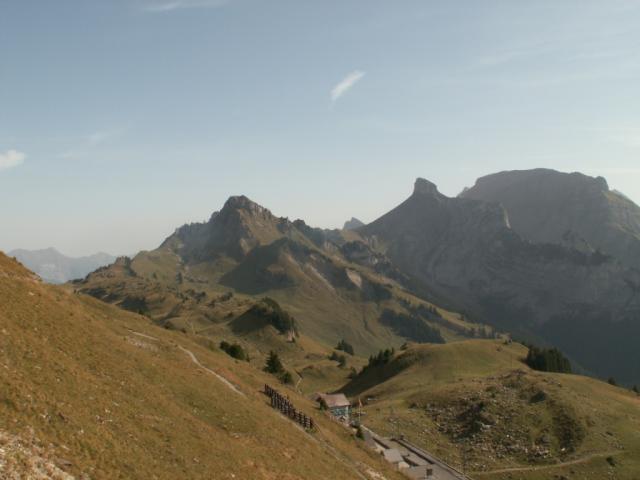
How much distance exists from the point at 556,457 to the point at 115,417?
224 feet

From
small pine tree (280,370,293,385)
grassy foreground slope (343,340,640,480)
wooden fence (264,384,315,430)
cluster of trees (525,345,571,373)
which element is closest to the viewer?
wooden fence (264,384,315,430)

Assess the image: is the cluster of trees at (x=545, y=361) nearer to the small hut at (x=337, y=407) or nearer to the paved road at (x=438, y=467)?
the paved road at (x=438, y=467)

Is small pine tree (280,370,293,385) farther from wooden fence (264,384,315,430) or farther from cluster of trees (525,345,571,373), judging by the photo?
cluster of trees (525,345,571,373)

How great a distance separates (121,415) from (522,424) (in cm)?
7040

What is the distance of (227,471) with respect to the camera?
33594 mm

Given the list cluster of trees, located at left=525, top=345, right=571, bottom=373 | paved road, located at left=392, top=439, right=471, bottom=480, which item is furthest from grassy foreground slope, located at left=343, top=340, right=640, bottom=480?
cluster of trees, located at left=525, top=345, right=571, bottom=373

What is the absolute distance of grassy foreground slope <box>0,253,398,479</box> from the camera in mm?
26000

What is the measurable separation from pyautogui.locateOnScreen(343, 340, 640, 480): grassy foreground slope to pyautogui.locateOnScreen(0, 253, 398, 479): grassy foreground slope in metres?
29.2

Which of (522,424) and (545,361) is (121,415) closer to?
(522,424)

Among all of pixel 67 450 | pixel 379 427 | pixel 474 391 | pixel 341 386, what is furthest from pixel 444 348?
pixel 67 450

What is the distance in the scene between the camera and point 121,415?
33.5m

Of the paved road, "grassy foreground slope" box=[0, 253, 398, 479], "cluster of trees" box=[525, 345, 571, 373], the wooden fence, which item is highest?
"grassy foreground slope" box=[0, 253, 398, 479]

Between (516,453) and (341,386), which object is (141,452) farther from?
(341,386)

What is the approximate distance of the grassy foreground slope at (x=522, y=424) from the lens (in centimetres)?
7400
